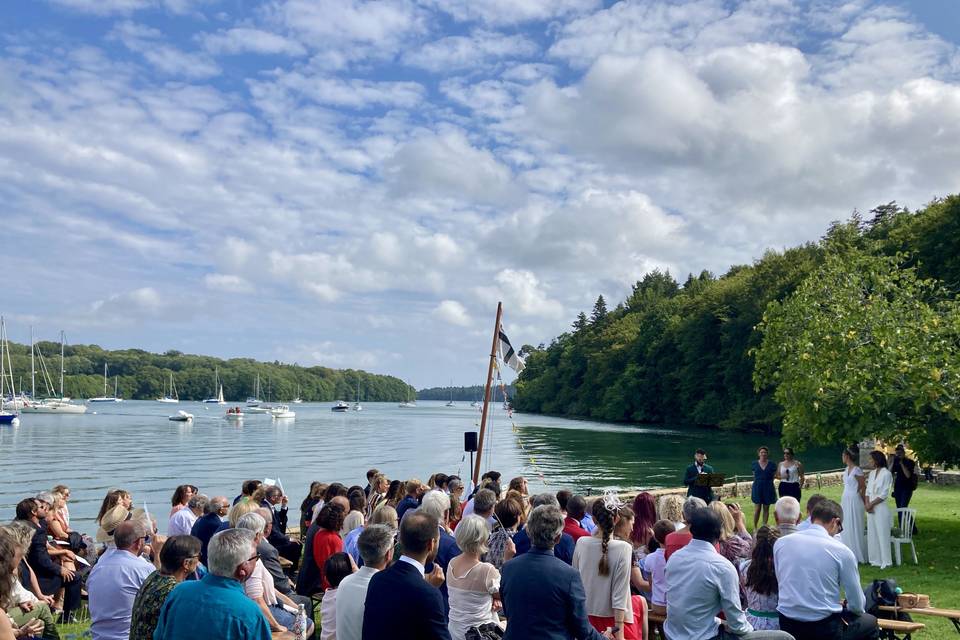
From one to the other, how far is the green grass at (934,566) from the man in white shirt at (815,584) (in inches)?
101

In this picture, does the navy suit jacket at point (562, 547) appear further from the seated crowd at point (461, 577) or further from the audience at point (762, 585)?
the audience at point (762, 585)

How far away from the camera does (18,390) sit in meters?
137

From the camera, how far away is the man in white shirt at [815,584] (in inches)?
221

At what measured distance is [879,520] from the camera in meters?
11.0

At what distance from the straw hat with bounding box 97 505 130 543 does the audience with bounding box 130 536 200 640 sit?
402cm

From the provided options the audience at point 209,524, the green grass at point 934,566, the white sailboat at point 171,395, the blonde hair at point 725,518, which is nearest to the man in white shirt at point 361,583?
the audience at point 209,524

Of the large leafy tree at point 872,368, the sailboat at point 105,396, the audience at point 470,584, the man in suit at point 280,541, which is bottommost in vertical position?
the sailboat at point 105,396

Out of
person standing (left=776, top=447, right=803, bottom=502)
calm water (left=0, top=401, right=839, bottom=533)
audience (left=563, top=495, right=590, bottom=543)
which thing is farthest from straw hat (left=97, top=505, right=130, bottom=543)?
calm water (left=0, top=401, right=839, bottom=533)

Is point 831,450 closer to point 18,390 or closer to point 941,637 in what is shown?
point 941,637

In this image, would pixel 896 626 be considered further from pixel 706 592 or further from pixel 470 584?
pixel 470 584

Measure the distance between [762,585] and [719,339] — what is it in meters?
73.3

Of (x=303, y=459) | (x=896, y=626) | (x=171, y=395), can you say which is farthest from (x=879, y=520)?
(x=171, y=395)

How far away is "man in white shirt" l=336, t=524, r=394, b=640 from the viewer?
466cm

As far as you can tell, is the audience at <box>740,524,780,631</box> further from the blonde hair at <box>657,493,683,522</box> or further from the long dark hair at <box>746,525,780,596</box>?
the blonde hair at <box>657,493,683,522</box>
